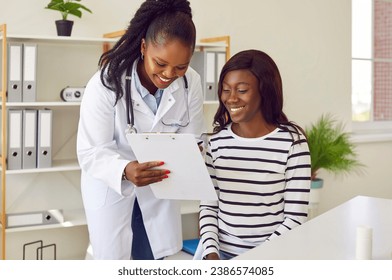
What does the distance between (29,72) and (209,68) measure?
35.8 inches

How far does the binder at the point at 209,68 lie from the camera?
2775 millimetres

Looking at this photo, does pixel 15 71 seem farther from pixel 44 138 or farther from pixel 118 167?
pixel 118 167

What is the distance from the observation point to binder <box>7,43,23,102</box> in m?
2.32

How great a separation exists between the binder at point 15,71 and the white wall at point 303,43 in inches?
16.1

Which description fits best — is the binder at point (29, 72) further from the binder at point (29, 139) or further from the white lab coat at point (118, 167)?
the white lab coat at point (118, 167)

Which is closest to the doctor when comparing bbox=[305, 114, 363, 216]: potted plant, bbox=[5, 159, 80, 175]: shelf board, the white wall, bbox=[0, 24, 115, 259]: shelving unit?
bbox=[5, 159, 80, 175]: shelf board

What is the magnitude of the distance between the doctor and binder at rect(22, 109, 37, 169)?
2.99ft

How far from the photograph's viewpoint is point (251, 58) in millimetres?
1374

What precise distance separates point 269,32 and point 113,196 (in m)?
2.14

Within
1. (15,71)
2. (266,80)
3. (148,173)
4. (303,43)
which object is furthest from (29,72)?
(303,43)

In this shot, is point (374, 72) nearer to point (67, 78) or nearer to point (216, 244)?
point (67, 78)

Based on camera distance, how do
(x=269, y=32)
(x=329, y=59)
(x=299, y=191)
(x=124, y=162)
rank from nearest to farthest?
1. (x=299, y=191)
2. (x=124, y=162)
3. (x=269, y=32)
4. (x=329, y=59)

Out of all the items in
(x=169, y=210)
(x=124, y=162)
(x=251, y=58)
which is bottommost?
(x=169, y=210)
